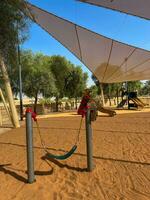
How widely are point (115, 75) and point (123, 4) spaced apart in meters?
16.1

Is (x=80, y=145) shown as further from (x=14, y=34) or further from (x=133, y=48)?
(x=133, y=48)

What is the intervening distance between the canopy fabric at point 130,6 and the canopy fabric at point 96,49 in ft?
16.7

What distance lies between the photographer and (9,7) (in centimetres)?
1315

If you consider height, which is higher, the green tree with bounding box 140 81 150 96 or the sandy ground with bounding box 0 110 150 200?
the green tree with bounding box 140 81 150 96

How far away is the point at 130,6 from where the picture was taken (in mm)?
12602

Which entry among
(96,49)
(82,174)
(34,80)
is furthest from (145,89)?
(82,174)

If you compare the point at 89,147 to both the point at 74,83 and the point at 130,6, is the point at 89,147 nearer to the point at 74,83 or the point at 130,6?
the point at 130,6

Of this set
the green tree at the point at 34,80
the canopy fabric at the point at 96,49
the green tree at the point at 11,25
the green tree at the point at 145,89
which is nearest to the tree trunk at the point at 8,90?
the green tree at the point at 11,25

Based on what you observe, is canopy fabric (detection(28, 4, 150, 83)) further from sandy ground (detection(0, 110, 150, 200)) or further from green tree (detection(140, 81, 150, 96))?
green tree (detection(140, 81, 150, 96))

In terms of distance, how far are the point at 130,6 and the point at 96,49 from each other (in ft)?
30.4

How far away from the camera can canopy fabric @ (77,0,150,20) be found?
1207 cm

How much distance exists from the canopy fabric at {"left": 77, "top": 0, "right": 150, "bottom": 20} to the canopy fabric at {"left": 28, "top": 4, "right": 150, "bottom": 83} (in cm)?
509

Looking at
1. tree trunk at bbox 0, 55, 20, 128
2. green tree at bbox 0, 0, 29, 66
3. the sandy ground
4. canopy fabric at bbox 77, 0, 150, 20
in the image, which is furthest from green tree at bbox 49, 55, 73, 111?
the sandy ground

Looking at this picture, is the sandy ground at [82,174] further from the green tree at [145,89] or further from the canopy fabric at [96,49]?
the green tree at [145,89]
